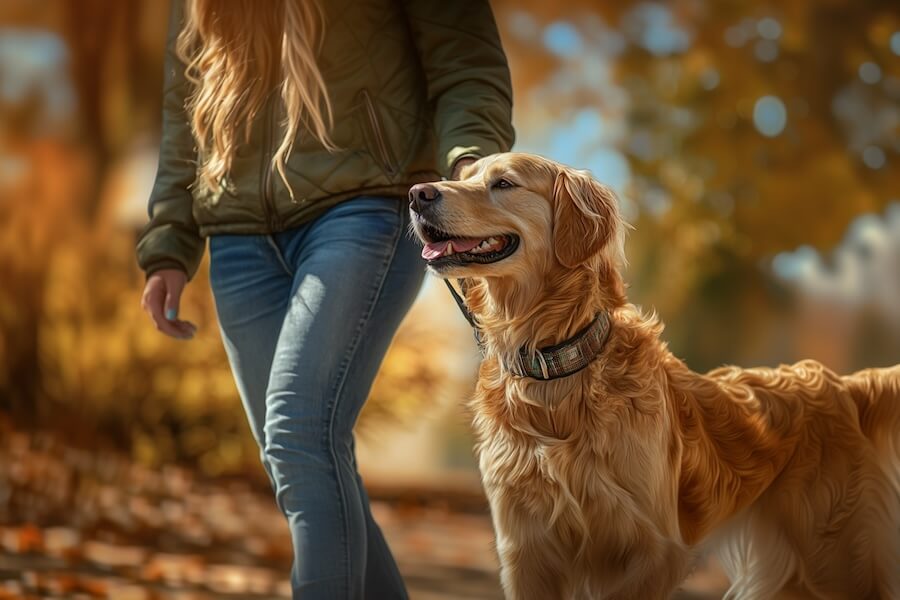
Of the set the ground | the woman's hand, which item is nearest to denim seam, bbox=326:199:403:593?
the woman's hand

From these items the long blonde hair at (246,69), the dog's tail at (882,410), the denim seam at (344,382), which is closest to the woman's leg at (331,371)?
the denim seam at (344,382)

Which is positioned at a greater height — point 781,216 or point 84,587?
point 781,216

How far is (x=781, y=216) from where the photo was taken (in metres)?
5.89

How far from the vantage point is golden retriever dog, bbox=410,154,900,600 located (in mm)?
1969

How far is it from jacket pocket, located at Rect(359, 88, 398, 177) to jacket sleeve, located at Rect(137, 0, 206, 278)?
0.47 m

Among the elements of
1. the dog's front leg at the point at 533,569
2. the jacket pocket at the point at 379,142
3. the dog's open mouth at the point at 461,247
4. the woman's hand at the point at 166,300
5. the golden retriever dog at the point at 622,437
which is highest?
the jacket pocket at the point at 379,142

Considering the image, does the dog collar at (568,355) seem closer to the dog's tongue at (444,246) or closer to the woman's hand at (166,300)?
the dog's tongue at (444,246)

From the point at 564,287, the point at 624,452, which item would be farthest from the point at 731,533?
the point at 564,287

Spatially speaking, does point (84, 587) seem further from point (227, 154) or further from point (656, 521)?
point (656, 521)

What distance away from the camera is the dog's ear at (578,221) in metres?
2.08

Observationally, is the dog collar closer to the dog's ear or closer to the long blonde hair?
the dog's ear

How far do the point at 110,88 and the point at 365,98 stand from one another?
5.09 m

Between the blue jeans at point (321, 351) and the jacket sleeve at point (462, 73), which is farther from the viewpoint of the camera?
the jacket sleeve at point (462, 73)

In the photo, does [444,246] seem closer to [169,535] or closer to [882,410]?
[882,410]
